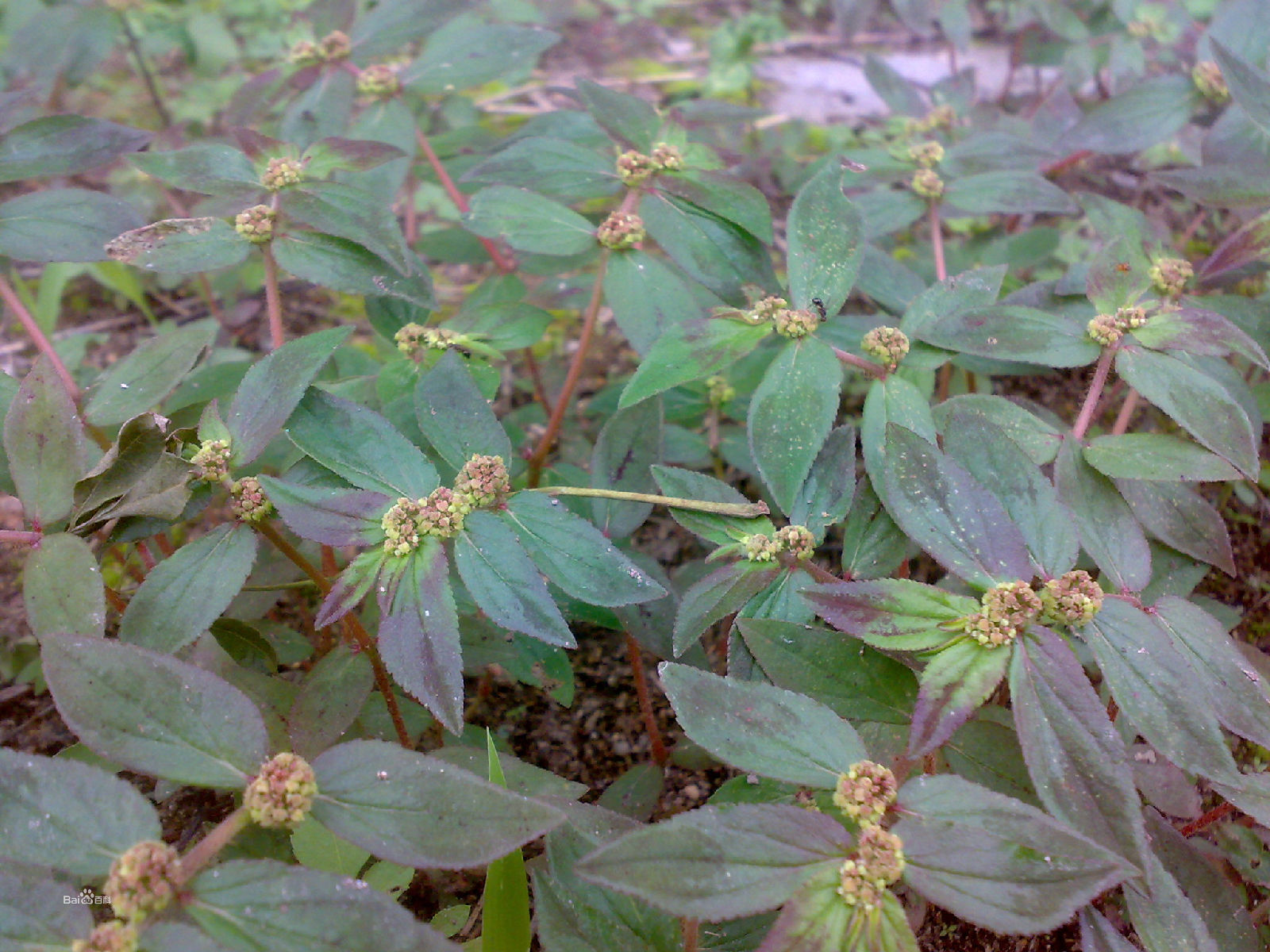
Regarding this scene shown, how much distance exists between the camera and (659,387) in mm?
1455

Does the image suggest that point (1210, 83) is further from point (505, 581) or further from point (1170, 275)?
point (505, 581)

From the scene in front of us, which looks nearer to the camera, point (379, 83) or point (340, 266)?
point (340, 266)

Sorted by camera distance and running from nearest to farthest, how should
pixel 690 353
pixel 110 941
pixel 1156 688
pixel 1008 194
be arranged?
1. pixel 110 941
2. pixel 1156 688
3. pixel 690 353
4. pixel 1008 194

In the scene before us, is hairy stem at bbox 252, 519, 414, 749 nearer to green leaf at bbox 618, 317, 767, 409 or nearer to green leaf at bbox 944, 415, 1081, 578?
green leaf at bbox 618, 317, 767, 409

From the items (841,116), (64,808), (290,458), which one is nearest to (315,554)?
(290,458)

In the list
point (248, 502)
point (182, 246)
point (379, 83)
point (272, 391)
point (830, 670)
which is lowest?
point (830, 670)

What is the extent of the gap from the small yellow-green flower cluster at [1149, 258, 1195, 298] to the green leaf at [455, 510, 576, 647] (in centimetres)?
Answer: 136

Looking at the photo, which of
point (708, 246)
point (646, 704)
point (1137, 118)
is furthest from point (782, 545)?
point (1137, 118)

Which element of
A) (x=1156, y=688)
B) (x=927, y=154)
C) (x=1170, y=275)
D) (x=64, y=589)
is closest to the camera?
(x=1156, y=688)

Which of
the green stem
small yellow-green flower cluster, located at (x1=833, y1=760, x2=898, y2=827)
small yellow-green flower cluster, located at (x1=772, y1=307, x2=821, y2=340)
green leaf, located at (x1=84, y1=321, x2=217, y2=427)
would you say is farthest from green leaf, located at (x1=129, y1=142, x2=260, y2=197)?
small yellow-green flower cluster, located at (x1=833, y1=760, x2=898, y2=827)

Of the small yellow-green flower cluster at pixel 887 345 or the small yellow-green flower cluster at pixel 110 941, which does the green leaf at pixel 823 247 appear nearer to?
the small yellow-green flower cluster at pixel 887 345

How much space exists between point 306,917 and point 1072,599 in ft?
3.28

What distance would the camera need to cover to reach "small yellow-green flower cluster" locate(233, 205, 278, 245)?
1.63 m

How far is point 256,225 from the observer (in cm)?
164
